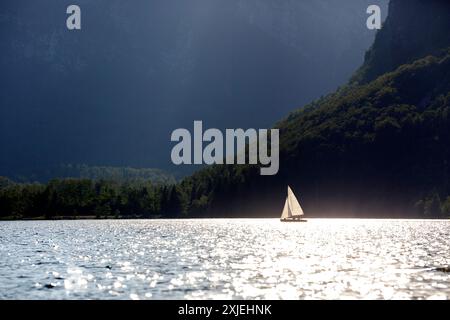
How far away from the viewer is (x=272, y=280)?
216 ft

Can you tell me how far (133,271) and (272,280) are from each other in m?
17.5

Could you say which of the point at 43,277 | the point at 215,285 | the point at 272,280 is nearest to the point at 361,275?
the point at 272,280

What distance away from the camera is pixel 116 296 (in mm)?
56656

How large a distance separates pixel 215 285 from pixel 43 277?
19518 mm
